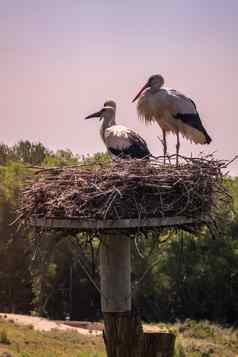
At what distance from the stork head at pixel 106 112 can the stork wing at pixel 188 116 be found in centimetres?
126

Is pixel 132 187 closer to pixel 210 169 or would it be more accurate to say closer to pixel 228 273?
pixel 210 169

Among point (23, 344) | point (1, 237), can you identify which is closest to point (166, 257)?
point (1, 237)

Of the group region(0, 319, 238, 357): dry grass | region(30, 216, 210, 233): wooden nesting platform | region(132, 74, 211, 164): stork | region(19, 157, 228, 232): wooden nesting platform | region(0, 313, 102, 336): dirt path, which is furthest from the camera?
region(0, 313, 102, 336): dirt path

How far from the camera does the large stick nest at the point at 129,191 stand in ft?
32.4

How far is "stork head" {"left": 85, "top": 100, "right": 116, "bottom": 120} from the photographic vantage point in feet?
50.1

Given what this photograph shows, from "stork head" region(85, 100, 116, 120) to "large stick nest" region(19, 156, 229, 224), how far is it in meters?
3.72

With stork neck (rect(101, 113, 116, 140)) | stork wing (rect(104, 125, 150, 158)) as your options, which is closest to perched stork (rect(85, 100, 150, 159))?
stork wing (rect(104, 125, 150, 158))

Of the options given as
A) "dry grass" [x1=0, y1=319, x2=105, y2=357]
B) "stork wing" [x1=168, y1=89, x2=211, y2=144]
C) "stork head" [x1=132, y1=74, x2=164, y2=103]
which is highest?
"stork head" [x1=132, y1=74, x2=164, y2=103]

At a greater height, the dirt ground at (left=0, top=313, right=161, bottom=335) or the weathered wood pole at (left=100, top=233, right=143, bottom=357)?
the dirt ground at (left=0, top=313, right=161, bottom=335)

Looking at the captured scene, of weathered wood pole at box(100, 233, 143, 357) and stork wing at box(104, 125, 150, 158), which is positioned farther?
stork wing at box(104, 125, 150, 158)

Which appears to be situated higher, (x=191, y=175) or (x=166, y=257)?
(x=166, y=257)

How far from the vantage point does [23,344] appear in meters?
25.5

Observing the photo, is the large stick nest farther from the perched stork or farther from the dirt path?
the dirt path

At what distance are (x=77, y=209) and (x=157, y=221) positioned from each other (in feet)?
3.08
